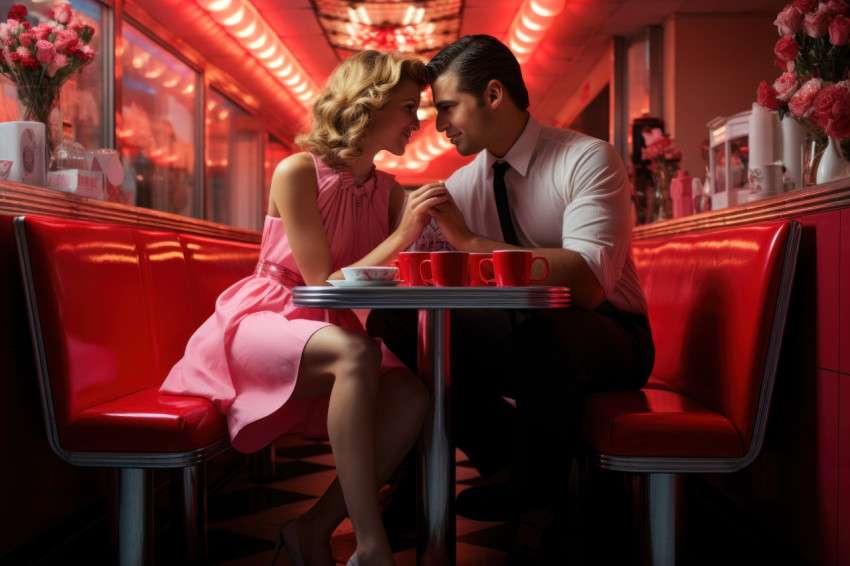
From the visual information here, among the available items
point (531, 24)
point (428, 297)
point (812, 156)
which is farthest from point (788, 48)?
point (531, 24)

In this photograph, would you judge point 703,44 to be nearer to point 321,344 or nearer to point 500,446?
point 500,446

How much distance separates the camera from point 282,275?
1.82 meters

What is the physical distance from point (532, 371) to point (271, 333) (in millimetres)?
541

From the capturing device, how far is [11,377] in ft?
5.17

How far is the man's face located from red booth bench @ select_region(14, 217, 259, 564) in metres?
0.84

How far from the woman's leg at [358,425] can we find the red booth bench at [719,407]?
1.27ft

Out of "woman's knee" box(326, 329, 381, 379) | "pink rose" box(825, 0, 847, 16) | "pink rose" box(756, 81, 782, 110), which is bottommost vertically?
"woman's knee" box(326, 329, 381, 379)

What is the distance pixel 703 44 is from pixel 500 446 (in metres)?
4.19

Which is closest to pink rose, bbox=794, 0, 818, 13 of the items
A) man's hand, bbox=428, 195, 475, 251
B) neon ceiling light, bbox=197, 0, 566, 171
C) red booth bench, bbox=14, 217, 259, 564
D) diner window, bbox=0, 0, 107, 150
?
man's hand, bbox=428, 195, 475, 251

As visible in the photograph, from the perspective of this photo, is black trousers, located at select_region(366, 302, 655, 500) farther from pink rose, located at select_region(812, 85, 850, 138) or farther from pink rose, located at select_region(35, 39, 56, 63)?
pink rose, located at select_region(35, 39, 56, 63)

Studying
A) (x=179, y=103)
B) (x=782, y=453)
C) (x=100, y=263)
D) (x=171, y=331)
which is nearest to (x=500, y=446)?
(x=782, y=453)

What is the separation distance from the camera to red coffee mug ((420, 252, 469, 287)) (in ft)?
4.43

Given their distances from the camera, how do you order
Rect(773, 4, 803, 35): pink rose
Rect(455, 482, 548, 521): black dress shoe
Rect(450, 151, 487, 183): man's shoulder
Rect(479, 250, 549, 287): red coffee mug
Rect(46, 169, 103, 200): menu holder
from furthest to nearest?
Rect(46, 169, 103, 200): menu holder, Rect(450, 151, 487, 183): man's shoulder, Rect(773, 4, 803, 35): pink rose, Rect(455, 482, 548, 521): black dress shoe, Rect(479, 250, 549, 287): red coffee mug

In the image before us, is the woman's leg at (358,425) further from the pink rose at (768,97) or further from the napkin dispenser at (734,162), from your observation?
the napkin dispenser at (734,162)
